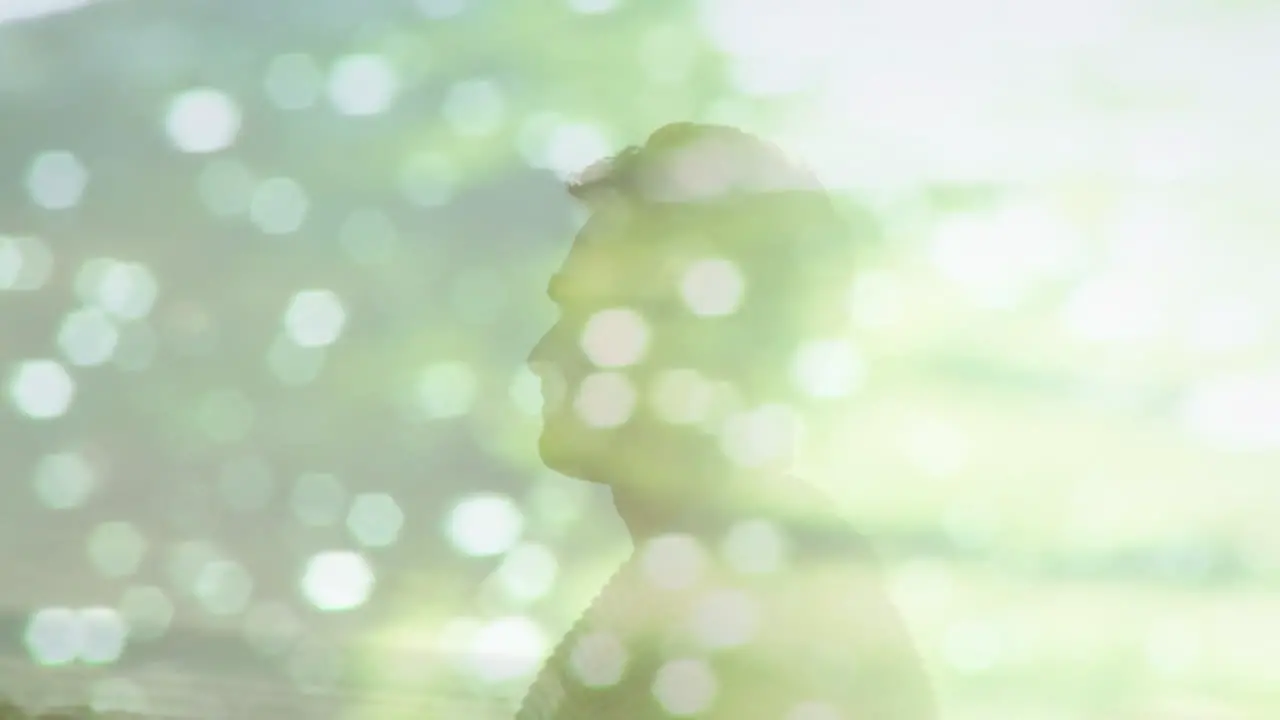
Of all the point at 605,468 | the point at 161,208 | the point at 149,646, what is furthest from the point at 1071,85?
the point at 149,646

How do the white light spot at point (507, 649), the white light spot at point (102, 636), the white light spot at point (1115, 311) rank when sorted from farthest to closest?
the white light spot at point (102, 636)
the white light spot at point (507, 649)
the white light spot at point (1115, 311)

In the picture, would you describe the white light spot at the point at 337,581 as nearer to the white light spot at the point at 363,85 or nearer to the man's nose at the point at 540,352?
the man's nose at the point at 540,352

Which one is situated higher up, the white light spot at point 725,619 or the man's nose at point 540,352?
the man's nose at point 540,352

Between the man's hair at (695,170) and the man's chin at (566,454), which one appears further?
the man's chin at (566,454)

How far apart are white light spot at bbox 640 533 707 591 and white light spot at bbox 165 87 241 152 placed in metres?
0.81

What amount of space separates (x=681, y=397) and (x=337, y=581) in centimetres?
49

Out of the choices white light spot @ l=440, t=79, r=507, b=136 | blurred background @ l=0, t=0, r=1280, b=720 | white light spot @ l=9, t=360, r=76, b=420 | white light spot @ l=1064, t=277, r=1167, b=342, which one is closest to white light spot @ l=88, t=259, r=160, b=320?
blurred background @ l=0, t=0, r=1280, b=720

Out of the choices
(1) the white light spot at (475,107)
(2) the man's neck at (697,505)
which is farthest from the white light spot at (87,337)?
(2) the man's neck at (697,505)

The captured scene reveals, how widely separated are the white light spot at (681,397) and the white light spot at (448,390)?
0.26 meters

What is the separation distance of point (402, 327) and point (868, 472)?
0.60 metres

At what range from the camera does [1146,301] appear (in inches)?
44.8

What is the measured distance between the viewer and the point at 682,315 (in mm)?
1200

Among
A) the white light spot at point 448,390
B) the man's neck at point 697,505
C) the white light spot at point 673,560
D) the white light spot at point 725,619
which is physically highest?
the white light spot at point 448,390

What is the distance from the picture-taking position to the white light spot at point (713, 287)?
1138mm
